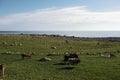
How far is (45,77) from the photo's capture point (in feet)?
106

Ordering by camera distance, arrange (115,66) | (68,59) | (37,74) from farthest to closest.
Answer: (68,59)
(115,66)
(37,74)

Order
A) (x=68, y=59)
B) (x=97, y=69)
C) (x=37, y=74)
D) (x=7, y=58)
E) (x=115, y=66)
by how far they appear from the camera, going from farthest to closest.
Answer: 1. (x=7, y=58)
2. (x=68, y=59)
3. (x=115, y=66)
4. (x=97, y=69)
5. (x=37, y=74)

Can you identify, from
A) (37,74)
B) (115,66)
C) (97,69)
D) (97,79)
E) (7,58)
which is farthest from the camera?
(7,58)

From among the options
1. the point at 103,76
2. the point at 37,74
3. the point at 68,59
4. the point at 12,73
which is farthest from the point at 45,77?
the point at 68,59

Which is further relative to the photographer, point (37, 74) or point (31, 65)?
point (31, 65)

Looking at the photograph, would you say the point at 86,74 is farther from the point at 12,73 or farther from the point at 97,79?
the point at 12,73

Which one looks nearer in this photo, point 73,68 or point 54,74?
point 54,74

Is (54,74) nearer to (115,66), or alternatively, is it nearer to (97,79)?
(97,79)

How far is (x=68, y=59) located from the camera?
44938 millimetres

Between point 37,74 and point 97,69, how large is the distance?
900cm

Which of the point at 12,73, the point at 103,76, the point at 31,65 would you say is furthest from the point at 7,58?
the point at 103,76

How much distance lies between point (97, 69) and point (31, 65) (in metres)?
10.5

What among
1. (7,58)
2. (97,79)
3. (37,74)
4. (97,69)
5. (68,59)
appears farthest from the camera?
(7,58)

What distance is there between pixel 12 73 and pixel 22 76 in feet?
8.13
